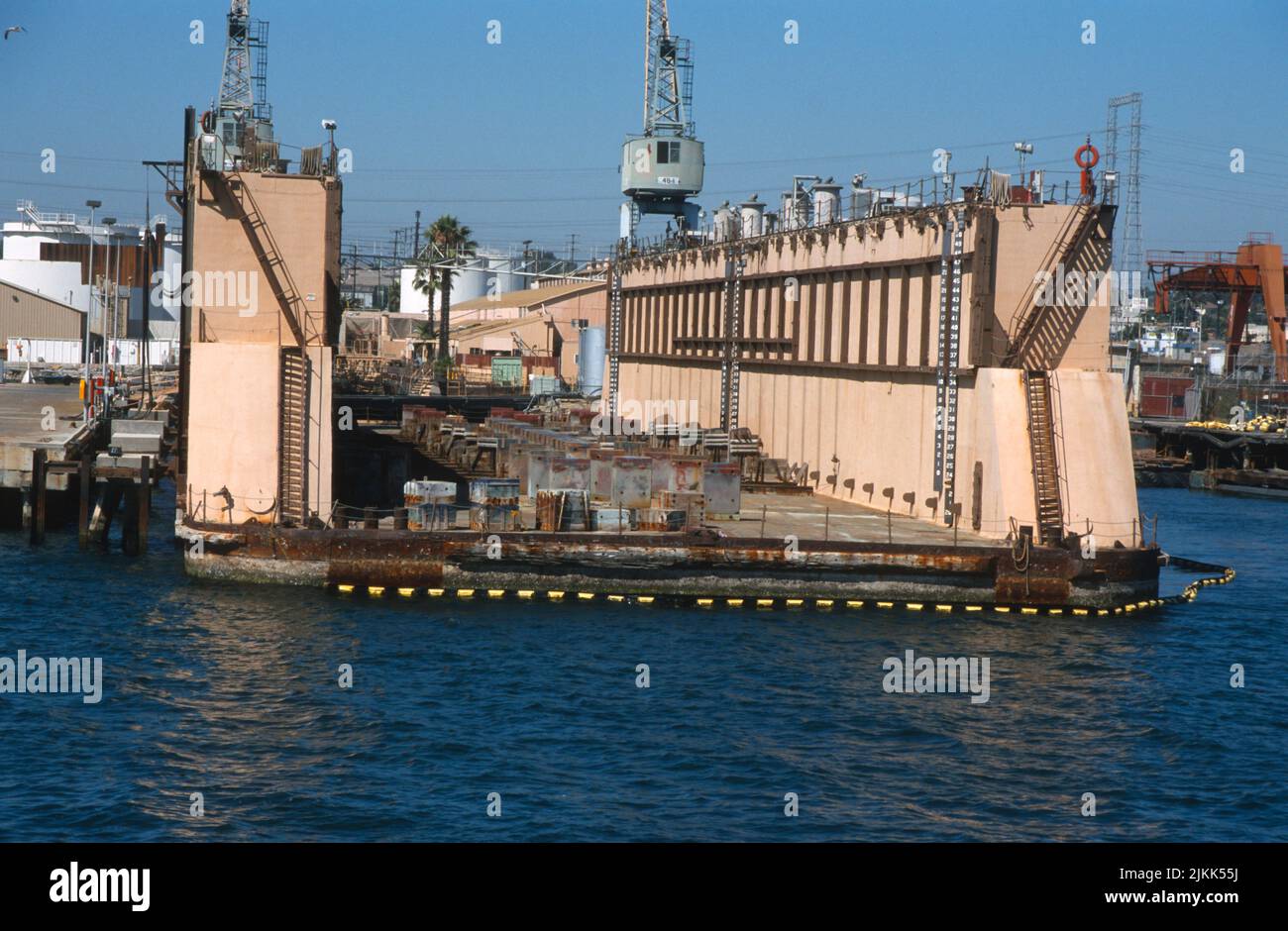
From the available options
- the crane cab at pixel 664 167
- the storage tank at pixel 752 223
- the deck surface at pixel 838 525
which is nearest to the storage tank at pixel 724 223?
the storage tank at pixel 752 223

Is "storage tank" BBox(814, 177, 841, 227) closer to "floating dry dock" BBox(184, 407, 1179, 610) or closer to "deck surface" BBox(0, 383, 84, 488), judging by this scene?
"floating dry dock" BBox(184, 407, 1179, 610)

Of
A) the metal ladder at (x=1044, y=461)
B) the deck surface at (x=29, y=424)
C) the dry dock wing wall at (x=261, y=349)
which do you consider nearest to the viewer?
the metal ladder at (x=1044, y=461)

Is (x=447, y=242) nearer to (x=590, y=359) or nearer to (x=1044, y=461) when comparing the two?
(x=590, y=359)

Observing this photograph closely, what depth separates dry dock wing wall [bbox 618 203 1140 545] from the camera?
38.7 metres

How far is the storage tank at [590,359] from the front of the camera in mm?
97250

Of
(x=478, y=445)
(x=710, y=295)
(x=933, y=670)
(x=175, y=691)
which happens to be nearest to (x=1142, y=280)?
(x=710, y=295)

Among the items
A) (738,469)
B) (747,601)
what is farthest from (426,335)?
(747,601)

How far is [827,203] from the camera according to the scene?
5669cm

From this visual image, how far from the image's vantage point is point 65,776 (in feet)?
74.4

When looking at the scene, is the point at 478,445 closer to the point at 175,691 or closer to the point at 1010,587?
the point at 1010,587

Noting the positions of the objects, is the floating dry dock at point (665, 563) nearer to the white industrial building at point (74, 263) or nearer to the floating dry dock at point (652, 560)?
the floating dry dock at point (652, 560)

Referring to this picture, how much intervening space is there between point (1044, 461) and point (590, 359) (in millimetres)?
62167

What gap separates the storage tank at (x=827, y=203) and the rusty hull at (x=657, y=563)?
18136 millimetres

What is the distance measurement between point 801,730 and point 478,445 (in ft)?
102
